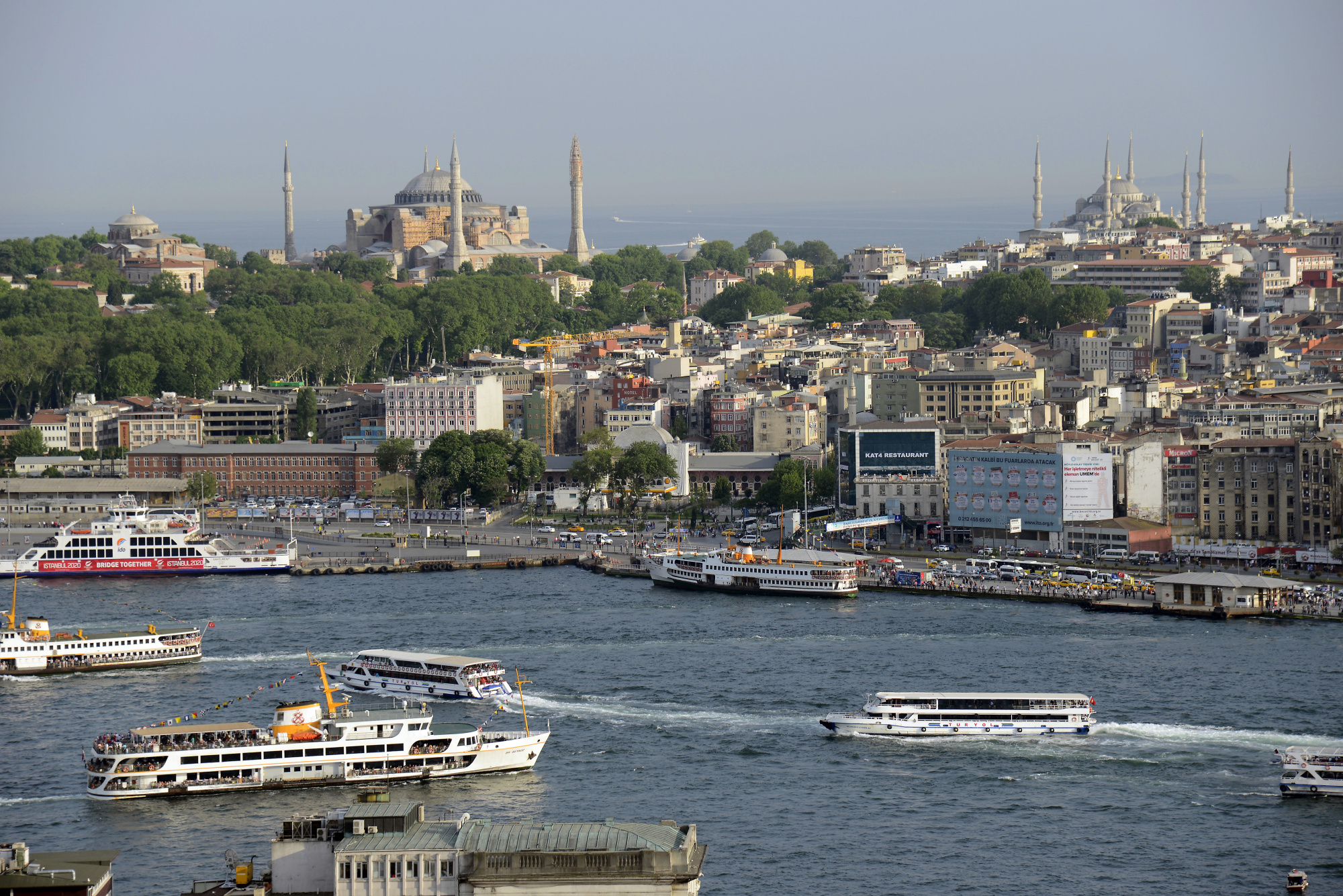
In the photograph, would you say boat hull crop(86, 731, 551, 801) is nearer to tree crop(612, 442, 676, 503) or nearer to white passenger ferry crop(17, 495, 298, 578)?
white passenger ferry crop(17, 495, 298, 578)

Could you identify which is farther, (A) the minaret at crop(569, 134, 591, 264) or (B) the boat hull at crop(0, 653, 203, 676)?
(A) the minaret at crop(569, 134, 591, 264)

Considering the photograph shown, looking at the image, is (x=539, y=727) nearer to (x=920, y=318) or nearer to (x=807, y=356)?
(x=807, y=356)

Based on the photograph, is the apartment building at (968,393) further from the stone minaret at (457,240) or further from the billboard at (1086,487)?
the stone minaret at (457,240)

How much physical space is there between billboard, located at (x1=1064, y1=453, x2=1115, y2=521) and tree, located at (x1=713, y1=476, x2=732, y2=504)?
810 centimetres

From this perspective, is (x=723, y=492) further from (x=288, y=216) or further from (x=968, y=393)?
(x=288, y=216)

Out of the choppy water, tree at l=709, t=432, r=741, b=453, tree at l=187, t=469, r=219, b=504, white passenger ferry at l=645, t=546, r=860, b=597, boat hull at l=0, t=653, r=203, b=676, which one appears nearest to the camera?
the choppy water

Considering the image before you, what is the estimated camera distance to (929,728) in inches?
869

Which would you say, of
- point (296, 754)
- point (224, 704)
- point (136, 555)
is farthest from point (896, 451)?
point (296, 754)

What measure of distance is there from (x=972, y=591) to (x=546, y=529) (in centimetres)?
988

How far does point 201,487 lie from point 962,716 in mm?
23577

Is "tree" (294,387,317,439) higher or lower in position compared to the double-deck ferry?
higher

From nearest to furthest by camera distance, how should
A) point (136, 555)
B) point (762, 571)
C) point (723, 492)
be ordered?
point (762, 571) → point (136, 555) → point (723, 492)

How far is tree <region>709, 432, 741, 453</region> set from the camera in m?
44.7

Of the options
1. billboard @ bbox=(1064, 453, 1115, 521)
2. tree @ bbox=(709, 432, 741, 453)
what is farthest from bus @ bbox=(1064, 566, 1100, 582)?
tree @ bbox=(709, 432, 741, 453)
